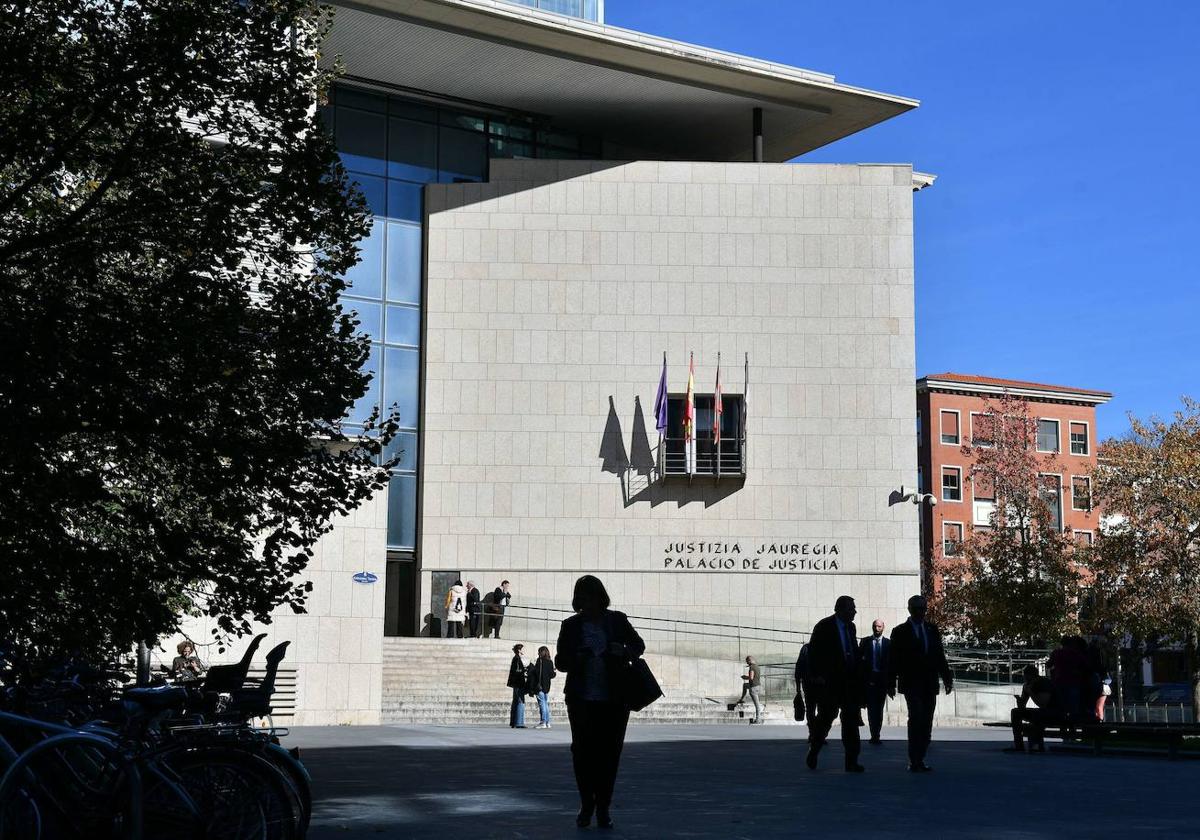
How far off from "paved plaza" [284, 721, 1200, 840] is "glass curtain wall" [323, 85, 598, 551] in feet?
78.6

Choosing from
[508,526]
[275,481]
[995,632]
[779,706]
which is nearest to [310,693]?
[779,706]

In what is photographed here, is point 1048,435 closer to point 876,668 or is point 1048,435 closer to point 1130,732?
point 876,668

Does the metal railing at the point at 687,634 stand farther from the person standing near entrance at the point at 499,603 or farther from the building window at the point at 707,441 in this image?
the building window at the point at 707,441

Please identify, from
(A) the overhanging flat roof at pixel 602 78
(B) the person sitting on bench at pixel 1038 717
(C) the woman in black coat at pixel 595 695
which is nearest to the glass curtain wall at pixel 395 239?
(A) the overhanging flat roof at pixel 602 78

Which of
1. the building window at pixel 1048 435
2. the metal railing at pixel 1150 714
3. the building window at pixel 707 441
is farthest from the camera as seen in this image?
the building window at pixel 1048 435

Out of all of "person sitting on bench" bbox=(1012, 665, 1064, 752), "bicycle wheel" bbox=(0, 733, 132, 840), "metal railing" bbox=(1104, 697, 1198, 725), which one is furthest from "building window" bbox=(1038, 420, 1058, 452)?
"bicycle wheel" bbox=(0, 733, 132, 840)

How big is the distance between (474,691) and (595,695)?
26205 mm

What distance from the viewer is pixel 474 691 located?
118 ft

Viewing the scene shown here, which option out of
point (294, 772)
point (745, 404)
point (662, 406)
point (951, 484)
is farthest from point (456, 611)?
point (951, 484)

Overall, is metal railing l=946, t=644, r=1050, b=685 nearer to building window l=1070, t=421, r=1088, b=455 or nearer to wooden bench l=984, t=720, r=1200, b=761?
wooden bench l=984, t=720, r=1200, b=761

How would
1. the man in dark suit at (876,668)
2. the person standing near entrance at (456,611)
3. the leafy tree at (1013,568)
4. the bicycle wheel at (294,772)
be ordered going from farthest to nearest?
the leafy tree at (1013,568) → the person standing near entrance at (456,611) → the man in dark suit at (876,668) → the bicycle wheel at (294,772)

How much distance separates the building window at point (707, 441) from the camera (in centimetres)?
4412

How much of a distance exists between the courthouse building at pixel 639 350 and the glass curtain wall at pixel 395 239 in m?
0.07

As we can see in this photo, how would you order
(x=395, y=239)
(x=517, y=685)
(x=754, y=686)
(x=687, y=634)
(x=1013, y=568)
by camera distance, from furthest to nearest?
(x=1013, y=568) → (x=395, y=239) → (x=687, y=634) → (x=754, y=686) → (x=517, y=685)
